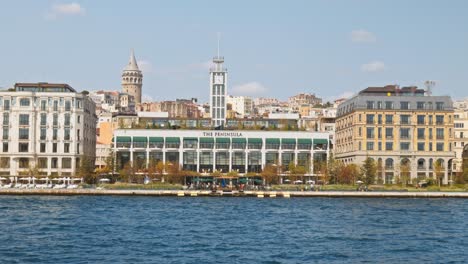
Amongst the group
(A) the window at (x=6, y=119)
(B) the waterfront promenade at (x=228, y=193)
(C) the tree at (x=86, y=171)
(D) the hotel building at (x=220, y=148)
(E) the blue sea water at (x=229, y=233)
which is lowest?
(E) the blue sea water at (x=229, y=233)

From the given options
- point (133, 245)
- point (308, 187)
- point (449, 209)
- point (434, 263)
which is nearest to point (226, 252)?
point (133, 245)

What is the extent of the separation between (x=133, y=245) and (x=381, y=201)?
2465 inches

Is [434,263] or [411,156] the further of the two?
[411,156]

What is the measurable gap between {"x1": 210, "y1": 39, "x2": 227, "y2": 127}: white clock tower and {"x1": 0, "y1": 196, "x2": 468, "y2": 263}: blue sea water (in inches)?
3040

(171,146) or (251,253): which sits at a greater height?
(171,146)

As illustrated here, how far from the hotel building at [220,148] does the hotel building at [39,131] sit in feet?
39.8

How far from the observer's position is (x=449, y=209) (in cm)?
9631

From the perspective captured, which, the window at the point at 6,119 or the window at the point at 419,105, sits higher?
the window at the point at 419,105

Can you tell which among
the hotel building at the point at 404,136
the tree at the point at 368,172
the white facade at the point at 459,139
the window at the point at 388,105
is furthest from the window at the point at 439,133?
the tree at the point at 368,172

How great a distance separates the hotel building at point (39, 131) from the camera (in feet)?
491

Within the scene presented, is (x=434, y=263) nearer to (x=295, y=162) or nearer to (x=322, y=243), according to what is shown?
(x=322, y=243)

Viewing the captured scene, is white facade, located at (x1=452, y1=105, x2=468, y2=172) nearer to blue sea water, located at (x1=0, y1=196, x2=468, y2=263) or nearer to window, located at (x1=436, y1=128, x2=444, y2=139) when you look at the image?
window, located at (x1=436, y1=128, x2=444, y2=139)

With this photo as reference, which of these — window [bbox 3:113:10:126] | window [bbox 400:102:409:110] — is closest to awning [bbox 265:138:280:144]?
window [bbox 400:102:409:110]

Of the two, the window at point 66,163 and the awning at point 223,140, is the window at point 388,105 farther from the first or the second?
the window at point 66,163
